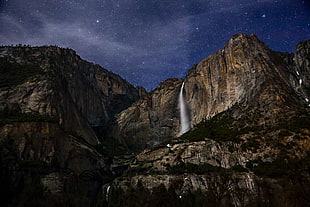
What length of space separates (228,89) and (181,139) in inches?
955

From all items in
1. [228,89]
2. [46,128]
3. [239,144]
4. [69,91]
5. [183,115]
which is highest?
[69,91]

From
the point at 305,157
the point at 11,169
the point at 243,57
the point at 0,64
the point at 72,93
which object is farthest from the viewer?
the point at 72,93

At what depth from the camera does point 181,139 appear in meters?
85.1

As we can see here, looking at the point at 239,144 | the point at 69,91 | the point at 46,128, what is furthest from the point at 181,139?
the point at 69,91

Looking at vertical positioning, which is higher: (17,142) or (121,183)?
(17,142)

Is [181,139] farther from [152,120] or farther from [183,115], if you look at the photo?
[152,120]

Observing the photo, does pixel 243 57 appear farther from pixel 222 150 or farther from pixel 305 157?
pixel 305 157

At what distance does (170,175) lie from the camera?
226 feet

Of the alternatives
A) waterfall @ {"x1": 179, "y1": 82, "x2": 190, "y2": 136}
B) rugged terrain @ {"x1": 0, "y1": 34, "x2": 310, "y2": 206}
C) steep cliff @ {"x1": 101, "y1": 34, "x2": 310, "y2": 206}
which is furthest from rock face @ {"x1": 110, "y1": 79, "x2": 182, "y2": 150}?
steep cliff @ {"x1": 101, "y1": 34, "x2": 310, "y2": 206}

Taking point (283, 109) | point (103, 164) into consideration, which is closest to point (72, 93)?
point (103, 164)

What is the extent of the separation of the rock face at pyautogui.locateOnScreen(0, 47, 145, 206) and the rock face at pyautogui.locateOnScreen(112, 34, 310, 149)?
2347 centimetres

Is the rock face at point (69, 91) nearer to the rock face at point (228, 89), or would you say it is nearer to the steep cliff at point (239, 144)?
the rock face at point (228, 89)

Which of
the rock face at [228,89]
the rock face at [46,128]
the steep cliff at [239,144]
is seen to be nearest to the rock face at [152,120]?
the rock face at [228,89]

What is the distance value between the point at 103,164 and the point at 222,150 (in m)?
Result: 43.8
